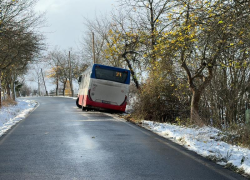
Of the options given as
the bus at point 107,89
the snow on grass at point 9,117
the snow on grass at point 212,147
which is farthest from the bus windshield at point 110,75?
the snow on grass at point 212,147

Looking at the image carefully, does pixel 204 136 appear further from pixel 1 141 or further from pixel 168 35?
pixel 1 141

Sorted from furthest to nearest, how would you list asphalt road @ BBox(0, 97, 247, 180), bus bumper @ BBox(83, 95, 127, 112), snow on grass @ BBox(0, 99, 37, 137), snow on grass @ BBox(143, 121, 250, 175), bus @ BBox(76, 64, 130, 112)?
bus bumper @ BBox(83, 95, 127, 112)
bus @ BBox(76, 64, 130, 112)
snow on grass @ BBox(0, 99, 37, 137)
snow on grass @ BBox(143, 121, 250, 175)
asphalt road @ BBox(0, 97, 247, 180)

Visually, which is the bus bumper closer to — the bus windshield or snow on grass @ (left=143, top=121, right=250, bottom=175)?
the bus windshield

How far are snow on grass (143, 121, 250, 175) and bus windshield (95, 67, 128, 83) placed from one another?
399 inches

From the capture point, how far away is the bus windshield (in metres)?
22.4

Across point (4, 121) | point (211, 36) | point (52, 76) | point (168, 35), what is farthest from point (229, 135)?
point (52, 76)

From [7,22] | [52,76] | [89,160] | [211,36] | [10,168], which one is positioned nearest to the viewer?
[10,168]

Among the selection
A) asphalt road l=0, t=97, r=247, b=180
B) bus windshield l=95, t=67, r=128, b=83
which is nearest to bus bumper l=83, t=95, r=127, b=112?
bus windshield l=95, t=67, r=128, b=83

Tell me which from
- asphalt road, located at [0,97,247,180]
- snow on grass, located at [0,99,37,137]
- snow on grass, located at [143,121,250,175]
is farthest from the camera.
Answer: snow on grass, located at [0,99,37,137]

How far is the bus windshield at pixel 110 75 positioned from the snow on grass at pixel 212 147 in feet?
33.2

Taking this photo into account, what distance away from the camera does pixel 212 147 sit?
28.2 ft

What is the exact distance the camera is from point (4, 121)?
16.6 metres

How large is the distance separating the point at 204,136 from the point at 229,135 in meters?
0.82

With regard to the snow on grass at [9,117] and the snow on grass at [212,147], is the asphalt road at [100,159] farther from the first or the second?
the snow on grass at [9,117]
